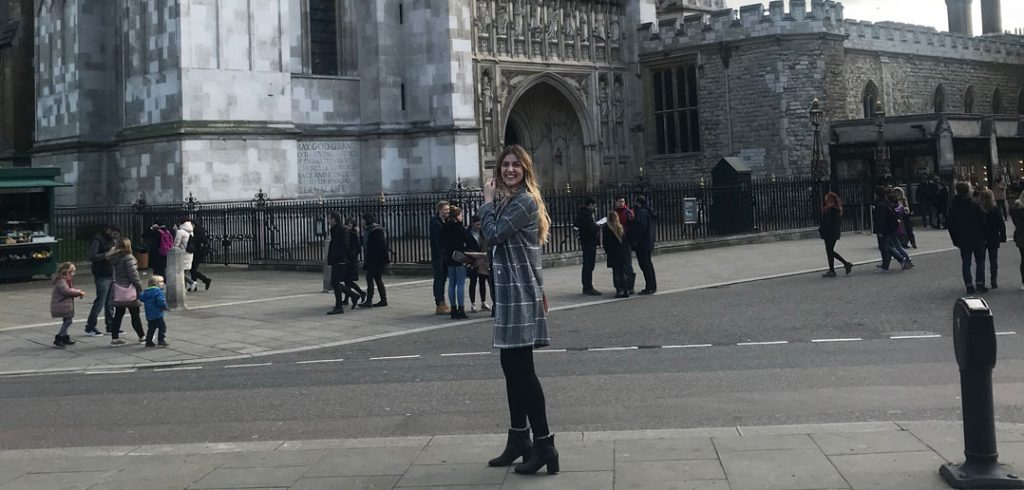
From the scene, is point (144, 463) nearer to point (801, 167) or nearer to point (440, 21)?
point (440, 21)

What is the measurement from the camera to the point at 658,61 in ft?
126

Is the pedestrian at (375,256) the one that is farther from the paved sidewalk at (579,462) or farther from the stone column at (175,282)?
the paved sidewalk at (579,462)

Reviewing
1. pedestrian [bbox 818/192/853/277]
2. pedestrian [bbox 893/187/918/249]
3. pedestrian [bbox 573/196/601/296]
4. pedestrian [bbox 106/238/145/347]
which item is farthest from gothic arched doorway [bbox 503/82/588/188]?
pedestrian [bbox 106/238/145/347]

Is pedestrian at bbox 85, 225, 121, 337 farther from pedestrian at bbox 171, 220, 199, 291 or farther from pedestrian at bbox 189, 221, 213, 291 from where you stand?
pedestrian at bbox 189, 221, 213, 291

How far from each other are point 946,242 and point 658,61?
15.7 meters

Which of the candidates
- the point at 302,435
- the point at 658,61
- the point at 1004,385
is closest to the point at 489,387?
the point at 302,435

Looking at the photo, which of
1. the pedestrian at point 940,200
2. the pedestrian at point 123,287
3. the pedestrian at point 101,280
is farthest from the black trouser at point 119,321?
the pedestrian at point 940,200

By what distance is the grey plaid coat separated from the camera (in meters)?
5.95

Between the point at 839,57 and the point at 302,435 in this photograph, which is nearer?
the point at 302,435

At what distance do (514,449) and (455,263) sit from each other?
29.9 ft

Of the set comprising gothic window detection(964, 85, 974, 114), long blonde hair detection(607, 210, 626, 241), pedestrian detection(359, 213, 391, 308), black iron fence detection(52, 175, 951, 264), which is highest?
gothic window detection(964, 85, 974, 114)

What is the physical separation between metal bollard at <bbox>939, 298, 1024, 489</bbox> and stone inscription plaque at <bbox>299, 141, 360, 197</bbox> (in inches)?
1036

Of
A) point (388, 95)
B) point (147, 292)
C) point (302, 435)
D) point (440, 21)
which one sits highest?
point (440, 21)

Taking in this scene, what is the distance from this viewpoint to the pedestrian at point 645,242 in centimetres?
1741
